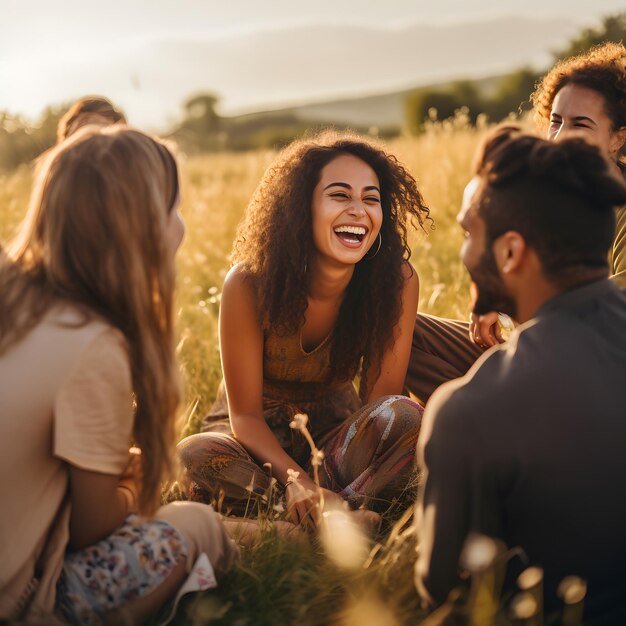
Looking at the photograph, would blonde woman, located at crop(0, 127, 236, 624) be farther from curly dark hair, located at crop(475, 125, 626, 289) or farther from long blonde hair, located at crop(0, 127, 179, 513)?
curly dark hair, located at crop(475, 125, 626, 289)

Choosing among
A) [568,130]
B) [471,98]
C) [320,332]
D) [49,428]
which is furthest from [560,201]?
[471,98]

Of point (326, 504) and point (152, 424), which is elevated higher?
point (152, 424)

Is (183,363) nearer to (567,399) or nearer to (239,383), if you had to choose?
(239,383)

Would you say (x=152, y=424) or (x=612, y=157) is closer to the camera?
(x=152, y=424)

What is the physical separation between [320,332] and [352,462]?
64cm

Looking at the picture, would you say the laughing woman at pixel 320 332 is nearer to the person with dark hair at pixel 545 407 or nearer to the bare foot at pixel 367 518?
the bare foot at pixel 367 518

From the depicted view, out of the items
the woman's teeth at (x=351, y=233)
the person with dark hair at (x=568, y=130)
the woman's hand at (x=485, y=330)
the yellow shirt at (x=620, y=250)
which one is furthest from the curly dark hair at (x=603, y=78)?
the woman's teeth at (x=351, y=233)

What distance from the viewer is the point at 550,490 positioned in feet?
6.14

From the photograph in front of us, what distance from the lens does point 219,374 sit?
179 inches

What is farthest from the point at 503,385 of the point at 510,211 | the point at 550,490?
the point at 510,211

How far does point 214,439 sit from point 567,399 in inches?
72.5

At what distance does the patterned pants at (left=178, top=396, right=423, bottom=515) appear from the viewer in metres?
3.27

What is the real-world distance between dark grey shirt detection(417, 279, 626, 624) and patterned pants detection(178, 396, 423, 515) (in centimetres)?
129

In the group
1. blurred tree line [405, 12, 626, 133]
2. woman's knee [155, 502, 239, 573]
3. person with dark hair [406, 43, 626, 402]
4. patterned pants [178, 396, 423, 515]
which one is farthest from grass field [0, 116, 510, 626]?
blurred tree line [405, 12, 626, 133]
